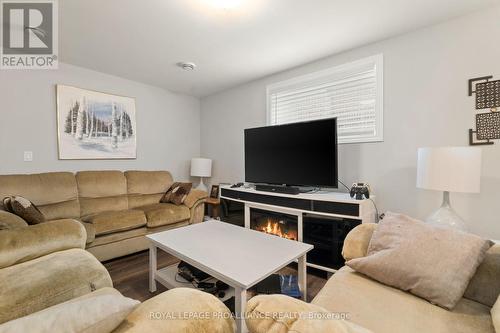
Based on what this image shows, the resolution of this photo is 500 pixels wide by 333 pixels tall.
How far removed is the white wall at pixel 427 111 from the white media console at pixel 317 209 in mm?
380

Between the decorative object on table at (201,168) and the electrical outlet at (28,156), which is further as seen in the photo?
the decorative object on table at (201,168)

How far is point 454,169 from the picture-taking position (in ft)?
5.18

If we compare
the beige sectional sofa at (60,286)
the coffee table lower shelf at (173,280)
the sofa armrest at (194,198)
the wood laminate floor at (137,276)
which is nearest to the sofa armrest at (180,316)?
the beige sectional sofa at (60,286)

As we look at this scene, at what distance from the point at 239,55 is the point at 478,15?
2163 millimetres

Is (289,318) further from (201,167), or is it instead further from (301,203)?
(201,167)

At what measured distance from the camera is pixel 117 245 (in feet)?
8.23

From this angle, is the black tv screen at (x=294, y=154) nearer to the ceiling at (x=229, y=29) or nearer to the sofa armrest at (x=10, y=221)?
the ceiling at (x=229, y=29)

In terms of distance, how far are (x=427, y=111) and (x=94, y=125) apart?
3.95 m

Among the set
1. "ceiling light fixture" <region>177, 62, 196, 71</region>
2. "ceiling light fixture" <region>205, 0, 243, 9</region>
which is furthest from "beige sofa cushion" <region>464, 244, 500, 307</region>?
"ceiling light fixture" <region>177, 62, 196, 71</region>

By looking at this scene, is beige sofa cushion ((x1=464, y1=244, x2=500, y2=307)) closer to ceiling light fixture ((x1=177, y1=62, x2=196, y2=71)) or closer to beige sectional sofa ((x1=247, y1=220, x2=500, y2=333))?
beige sectional sofa ((x1=247, y1=220, x2=500, y2=333))

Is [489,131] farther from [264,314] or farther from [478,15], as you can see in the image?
[264,314]

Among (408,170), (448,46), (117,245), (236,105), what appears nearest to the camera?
(448,46)

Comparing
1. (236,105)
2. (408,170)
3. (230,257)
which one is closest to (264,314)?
(230,257)

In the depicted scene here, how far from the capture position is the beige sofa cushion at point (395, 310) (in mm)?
860
